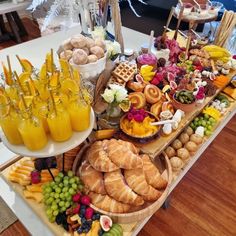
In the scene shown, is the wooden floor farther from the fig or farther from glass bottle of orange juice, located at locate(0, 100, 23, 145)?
glass bottle of orange juice, located at locate(0, 100, 23, 145)

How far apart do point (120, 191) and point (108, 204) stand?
0.22ft

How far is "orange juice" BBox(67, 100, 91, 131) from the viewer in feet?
2.64

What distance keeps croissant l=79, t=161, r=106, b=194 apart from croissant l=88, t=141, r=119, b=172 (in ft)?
0.09

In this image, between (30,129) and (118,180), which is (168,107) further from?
(30,129)

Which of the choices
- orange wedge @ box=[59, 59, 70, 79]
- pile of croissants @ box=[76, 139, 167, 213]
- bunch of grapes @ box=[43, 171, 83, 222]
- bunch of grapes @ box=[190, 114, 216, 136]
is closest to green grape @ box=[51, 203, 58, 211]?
bunch of grapes @ box=[43, 171, 83, 222]

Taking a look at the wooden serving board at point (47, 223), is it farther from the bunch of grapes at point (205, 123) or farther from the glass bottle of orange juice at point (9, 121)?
the bunch of grapes at point (205, 123)

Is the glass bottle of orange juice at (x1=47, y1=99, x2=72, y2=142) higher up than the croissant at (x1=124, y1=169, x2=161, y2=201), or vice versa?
the glass bottle of orange juice at (x1=47, y1=99, x2=72, y2=142)

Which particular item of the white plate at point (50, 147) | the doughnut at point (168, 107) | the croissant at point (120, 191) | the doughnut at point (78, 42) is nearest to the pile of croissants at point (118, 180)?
the croissant at point (120, 191)

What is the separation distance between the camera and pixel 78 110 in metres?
0.81

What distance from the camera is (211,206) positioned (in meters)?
1.60

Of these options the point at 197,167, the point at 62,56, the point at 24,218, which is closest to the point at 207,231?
the point at 197,167

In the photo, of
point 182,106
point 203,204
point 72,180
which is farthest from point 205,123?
point 72,180

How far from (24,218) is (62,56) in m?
0.72

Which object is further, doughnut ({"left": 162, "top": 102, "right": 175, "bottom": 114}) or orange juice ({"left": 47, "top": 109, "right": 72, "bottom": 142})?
doughnut ({"left": 162, "top": 102, "right": 175, "bottom": 114})
